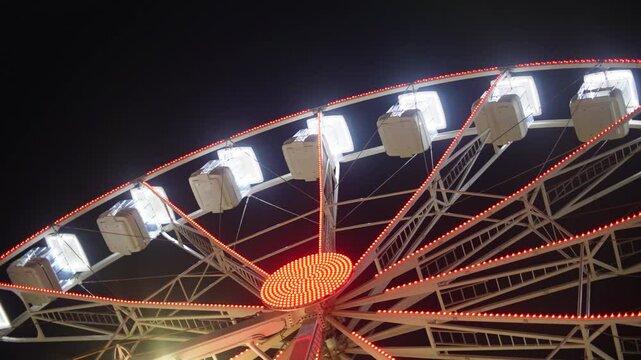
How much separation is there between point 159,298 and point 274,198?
4.42 metres

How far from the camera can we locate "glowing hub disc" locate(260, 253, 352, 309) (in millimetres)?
12078

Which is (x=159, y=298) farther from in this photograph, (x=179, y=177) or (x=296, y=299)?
(x=296, y=299)

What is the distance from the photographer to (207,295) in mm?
19656

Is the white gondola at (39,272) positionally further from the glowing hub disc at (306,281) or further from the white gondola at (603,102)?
the white gondola at (603,102)

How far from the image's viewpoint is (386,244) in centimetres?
1384

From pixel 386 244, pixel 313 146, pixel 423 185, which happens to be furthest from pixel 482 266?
pixel 313 146

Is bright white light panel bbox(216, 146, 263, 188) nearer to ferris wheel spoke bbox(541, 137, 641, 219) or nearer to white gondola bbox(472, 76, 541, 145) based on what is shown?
white gondola bbox(472, 76, 541, 145)

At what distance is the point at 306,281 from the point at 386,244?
2.00 metres

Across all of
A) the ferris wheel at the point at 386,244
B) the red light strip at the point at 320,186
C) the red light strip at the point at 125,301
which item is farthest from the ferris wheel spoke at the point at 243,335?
the red light strip at the point at 320,186

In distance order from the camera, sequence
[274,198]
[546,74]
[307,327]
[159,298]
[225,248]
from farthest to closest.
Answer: [274,198], [159,298], [546,74], [225,248], [307,327]

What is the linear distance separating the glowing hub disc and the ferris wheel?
36mm

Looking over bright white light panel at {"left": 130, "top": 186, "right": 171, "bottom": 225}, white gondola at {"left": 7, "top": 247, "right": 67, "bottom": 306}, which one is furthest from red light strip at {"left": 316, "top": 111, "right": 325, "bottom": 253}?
white gondola at {"left": 7, "top": 247, "right": 67, "bottom": 306}

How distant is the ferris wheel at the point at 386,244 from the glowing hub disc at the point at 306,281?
4 centimetres

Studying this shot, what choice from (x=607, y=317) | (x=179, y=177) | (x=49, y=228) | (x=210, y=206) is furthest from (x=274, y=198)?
(x=607, y=317)
